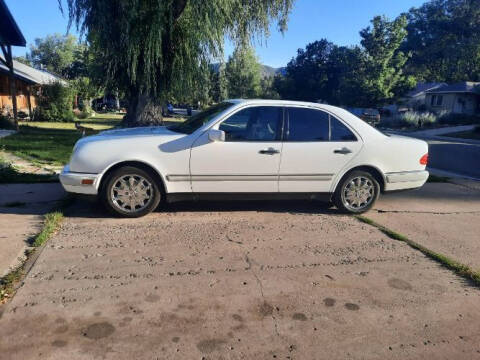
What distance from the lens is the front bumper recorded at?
4.77 m

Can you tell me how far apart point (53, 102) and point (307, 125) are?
22.9m

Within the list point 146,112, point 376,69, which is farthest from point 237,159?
point 376,69

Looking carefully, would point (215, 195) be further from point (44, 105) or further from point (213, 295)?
point (44, 105)

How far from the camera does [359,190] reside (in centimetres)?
554

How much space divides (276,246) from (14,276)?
8.31 ft

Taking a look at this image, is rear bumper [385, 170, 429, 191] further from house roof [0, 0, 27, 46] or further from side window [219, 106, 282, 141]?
house roof [0, 0, 27, 46]

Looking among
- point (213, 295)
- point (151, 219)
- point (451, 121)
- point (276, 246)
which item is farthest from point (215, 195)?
point (451, 121)

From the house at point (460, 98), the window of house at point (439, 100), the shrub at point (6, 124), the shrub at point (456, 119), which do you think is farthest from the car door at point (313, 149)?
the window of house at point (439, 100)

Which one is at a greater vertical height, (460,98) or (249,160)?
(460,98)

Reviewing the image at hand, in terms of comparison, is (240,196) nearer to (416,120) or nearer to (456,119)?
(416,120)

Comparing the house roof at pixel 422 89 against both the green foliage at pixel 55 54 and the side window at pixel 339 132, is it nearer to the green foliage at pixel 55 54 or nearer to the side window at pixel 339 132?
the side window at pixel 339 132

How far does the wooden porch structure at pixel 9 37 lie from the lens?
48.5 feet

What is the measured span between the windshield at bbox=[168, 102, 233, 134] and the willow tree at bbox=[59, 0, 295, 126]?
5.76 metres

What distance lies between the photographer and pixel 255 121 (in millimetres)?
5180
